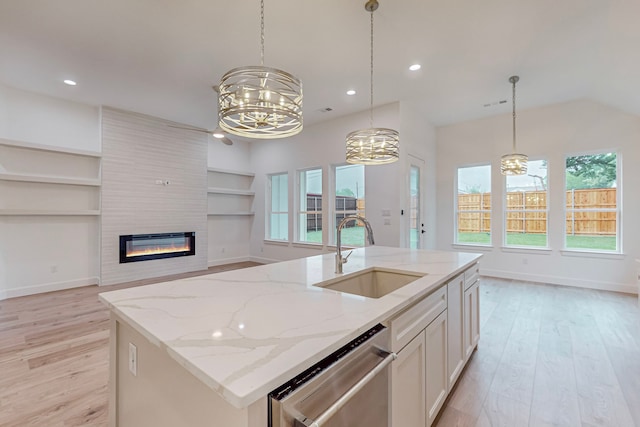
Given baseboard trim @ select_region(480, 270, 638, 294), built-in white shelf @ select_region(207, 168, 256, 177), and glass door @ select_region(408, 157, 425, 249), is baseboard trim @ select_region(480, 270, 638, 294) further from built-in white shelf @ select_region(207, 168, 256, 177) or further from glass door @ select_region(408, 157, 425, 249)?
built-in white shelf @ select_region(207, 168, 256, 177)

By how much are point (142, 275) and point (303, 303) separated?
211 inches

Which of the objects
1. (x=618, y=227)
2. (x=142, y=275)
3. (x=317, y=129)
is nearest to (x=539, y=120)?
(x=618, y=227)

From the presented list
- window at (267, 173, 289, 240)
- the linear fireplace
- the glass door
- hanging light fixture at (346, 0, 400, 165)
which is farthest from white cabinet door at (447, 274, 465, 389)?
the linear fireplace

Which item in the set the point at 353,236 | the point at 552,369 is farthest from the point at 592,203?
the point at 353,236

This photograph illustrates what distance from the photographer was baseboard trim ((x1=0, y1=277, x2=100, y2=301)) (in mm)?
4242

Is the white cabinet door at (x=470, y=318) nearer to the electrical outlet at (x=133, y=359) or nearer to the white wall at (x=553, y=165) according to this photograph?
the electrical outlet at (x=133, y=359)

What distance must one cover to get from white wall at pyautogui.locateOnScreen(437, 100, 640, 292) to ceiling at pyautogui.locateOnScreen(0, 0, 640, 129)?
0.41 m

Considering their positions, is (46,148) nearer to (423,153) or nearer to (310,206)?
(310,206)

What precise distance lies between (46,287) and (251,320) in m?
5.47

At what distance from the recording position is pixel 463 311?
217cm

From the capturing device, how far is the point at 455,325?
202 centimetres

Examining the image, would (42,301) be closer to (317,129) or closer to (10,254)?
(10,254)

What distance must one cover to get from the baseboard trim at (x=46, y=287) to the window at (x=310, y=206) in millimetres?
3945

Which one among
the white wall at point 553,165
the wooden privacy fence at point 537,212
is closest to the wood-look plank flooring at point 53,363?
the white wall at point 553,165
